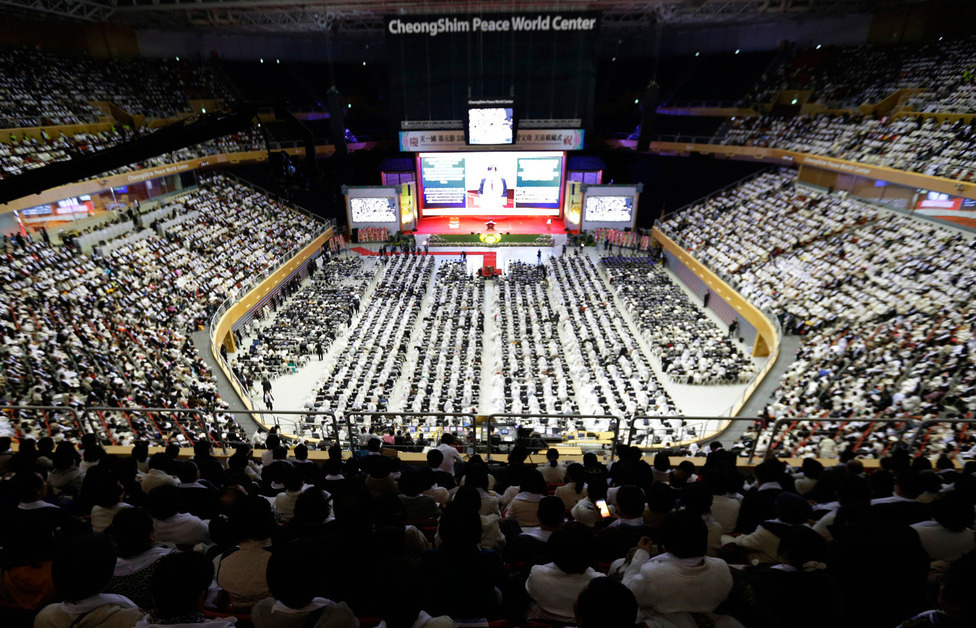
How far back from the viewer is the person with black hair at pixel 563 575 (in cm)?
312

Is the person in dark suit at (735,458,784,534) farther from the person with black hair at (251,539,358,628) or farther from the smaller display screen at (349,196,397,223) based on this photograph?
the smaller display screen at (349,196,397,223)

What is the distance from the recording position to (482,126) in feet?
107

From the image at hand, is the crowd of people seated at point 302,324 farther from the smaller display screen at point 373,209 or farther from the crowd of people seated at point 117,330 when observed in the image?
the smaller display screen at point 373,209

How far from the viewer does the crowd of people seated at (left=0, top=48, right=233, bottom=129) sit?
22.5 meters

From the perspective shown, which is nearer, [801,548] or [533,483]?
[801,548]

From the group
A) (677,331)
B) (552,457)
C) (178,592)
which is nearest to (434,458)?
(552,457)

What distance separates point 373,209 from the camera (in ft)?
115

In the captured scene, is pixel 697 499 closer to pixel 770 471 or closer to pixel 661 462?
pixel 770 471

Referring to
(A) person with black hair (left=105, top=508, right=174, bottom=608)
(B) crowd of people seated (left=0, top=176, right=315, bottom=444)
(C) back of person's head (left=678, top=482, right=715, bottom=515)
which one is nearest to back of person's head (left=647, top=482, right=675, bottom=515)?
(C) back of person's head (left=678, top=482, right=715, bottom=515)

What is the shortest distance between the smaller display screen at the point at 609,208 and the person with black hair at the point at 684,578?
33.3 meters

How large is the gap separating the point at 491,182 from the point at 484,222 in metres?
3.07

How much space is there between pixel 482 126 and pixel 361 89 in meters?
16.8

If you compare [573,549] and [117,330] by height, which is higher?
[573,549]

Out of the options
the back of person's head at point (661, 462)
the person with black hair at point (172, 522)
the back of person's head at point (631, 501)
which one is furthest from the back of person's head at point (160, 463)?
the back of person's head at point (661, 462)
